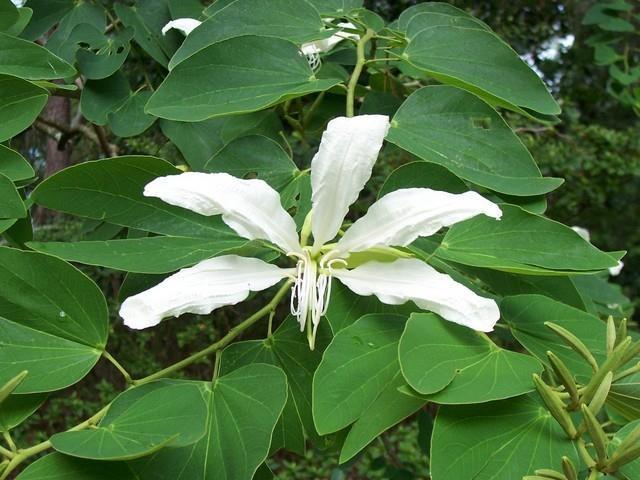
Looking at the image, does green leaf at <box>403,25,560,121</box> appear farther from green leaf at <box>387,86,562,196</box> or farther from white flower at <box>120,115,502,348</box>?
white flower at <box>120,115,502,348</box>

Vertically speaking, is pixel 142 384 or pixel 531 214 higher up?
pixel 531 214

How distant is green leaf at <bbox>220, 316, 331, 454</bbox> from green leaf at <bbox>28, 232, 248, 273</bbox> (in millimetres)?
105

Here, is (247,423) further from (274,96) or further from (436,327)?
(274,96)

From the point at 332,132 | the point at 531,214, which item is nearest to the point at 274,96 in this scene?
the point at 332,132

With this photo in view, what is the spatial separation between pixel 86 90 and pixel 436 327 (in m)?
0.71

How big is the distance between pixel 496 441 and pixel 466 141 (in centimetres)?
36

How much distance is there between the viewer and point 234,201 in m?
0.63

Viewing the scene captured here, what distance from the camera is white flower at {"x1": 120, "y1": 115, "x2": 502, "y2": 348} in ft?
2.00

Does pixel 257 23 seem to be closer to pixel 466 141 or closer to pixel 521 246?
pixel 466 141

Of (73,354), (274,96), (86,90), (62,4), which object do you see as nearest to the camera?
(73,354)

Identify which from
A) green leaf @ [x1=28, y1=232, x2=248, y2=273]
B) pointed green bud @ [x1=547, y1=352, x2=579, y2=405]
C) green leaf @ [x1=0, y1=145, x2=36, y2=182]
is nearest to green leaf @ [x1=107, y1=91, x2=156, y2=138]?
green leaf @ [x1=0, y1=145, x2=36, y2=182]

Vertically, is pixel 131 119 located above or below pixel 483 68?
below

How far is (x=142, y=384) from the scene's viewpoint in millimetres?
640

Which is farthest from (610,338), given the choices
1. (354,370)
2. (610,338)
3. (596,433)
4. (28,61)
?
(28,61)
